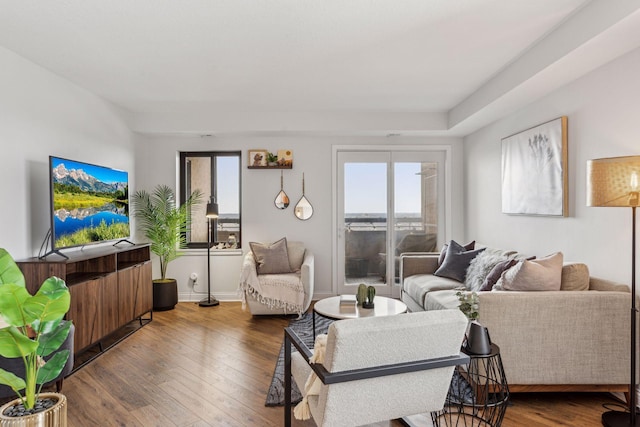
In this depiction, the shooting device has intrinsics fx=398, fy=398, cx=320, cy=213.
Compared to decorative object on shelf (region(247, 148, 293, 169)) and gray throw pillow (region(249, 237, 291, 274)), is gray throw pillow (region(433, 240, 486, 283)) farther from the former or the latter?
decorative object on shelf (region(247, 148, 293, 169))

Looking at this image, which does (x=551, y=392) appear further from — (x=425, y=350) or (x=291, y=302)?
(x=291, y=302)

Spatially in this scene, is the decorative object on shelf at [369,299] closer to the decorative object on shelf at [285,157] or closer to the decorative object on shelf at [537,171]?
the decorative object on shelf at [537,171]

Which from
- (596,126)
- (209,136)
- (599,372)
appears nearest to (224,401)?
(599,372)

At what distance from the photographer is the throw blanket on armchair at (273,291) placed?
174 inches

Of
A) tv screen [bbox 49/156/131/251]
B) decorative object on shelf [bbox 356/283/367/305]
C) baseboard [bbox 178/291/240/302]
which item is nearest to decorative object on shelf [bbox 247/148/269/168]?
tv screen [bbox 49/156/131/251]

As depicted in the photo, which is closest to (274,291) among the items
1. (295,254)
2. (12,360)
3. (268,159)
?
(295,254)

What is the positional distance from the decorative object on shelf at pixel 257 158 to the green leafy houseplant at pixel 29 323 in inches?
151

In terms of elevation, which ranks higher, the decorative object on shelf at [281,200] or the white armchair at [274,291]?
the decorative object on shelf at [281,200]

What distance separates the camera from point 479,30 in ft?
8.99

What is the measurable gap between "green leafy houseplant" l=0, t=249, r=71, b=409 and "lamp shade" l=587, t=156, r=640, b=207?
2.73 m

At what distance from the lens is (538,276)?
2.68 m

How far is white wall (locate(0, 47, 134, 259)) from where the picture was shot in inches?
119

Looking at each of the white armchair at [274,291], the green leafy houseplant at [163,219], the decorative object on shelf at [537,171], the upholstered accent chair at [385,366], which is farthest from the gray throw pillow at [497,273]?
the green leafy houseplant at [163,219]

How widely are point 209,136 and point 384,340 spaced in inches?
173
